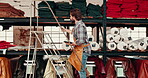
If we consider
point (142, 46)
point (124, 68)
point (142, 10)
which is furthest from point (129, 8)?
point (124, 68)

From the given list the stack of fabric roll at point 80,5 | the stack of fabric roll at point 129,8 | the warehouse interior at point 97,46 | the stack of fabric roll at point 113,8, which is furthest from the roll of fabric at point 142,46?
the stack of fabric roll at point 80,5

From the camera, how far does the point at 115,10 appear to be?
14.8 ft

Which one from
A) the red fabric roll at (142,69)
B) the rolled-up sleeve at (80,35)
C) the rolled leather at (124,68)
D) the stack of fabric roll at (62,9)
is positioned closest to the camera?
the rolled-up sleeve at (80,35)

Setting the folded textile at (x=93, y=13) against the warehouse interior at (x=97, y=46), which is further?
the folded textile at (x=93, y=13)

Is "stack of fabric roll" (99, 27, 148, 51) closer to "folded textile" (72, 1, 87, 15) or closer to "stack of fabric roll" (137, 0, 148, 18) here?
"stack of fabric roll" (137, 0, 148, 18)

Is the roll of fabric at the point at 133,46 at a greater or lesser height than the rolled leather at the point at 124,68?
greater

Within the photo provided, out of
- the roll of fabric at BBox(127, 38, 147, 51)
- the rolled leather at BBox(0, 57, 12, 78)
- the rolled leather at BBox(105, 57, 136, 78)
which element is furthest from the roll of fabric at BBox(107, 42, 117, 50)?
the rolled leather at BBox(0, 57, 12, 78)

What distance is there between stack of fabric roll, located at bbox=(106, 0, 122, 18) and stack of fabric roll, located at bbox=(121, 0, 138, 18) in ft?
0.34

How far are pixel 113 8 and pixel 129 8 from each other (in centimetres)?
40

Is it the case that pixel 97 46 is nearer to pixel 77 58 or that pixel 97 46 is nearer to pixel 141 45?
pixel 141 45

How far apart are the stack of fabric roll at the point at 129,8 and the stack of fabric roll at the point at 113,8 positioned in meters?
0.10

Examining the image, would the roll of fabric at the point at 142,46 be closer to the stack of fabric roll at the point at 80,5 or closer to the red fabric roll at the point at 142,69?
the red fabric roll at the point at 142,69

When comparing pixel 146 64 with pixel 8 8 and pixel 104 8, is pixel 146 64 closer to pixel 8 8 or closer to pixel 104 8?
Result: pixel 104 8

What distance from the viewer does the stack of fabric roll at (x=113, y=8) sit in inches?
177
